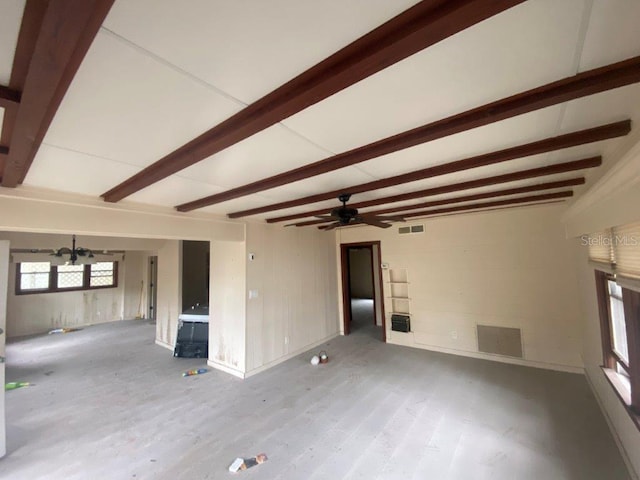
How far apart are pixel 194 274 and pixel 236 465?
509 cm

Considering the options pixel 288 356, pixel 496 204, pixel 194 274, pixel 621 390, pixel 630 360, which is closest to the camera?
pixel 630 360

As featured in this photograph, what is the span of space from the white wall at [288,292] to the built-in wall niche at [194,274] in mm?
2478

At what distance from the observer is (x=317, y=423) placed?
2.83 metres

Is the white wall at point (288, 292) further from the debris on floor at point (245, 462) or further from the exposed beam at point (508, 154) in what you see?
the exposed beam at point (508, 154)

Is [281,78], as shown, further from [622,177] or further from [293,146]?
[622,177]

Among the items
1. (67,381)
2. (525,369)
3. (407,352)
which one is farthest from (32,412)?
(525,369)

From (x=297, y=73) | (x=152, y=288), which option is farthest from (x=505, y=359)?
(x=152, y=288)

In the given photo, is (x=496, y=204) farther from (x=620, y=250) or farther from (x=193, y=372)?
(x=193, y=372)

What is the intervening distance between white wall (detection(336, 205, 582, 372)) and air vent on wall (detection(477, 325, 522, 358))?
0.08m

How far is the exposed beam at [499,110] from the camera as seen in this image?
1058 mm

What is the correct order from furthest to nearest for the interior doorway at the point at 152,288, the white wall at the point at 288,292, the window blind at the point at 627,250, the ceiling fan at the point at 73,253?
the interior doorway at the point at 152,288, the ceiling fan at the point at 73,253, the white wall at the point at 288,292, the window blind at the point at 627,250

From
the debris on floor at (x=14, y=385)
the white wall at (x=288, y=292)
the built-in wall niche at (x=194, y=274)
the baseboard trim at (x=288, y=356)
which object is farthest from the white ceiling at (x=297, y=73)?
the built-in wall niche at (x=194, y=274)

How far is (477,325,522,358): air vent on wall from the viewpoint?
418 cm

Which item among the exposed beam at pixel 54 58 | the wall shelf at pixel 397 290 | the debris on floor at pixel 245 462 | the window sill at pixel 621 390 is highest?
the exposed beam at pixel 54 58
